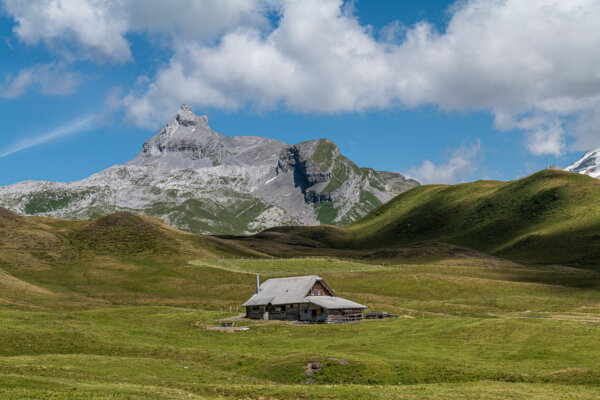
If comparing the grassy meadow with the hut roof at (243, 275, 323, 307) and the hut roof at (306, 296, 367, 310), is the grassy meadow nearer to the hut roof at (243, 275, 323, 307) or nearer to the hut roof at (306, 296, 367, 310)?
the hut roof at (243, 275, 323, 307)

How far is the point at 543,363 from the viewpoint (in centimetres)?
4881

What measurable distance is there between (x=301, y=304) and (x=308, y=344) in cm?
2808

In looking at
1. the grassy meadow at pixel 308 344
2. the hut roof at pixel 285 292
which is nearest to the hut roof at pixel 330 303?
the hut roof at pixel 285 292

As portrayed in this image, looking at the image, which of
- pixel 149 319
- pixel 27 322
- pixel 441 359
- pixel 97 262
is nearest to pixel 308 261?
pixel 97 262

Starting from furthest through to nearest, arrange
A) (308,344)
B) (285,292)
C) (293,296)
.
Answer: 1. (285,292)
2. (293,296)
3. (308,344)

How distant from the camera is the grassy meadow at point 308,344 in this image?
39.1m

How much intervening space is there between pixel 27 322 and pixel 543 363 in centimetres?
5822

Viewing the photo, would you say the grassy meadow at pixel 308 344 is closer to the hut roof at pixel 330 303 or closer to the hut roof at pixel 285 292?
the hut roof at pixel 285 292

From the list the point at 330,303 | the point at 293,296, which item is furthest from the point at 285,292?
the point at 330,303

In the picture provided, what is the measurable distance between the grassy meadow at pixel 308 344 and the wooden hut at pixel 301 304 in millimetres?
7177

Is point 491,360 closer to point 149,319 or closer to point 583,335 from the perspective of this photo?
point 583,335

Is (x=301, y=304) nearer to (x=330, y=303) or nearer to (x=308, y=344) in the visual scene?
(x=330, y=303)

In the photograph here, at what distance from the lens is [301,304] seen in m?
91.2

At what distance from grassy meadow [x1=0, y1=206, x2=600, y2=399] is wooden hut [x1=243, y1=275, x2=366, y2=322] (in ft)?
23.5
